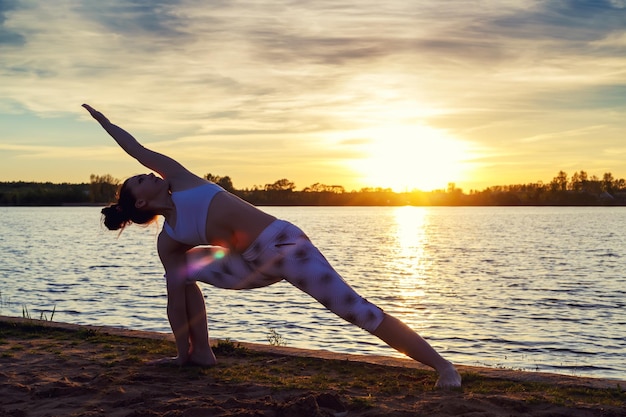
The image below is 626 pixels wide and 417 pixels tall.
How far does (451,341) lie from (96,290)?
10331 mm

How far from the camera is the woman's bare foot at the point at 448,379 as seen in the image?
5020mm

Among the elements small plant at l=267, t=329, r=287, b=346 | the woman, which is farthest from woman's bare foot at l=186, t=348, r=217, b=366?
small plant at l=267, t=329, r=287, b=346

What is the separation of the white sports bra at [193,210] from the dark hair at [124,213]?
29cm

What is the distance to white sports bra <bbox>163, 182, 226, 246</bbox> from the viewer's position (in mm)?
4973

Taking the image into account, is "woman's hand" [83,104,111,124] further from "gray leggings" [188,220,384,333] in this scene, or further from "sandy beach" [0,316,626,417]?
"sandy beach" [0,316,626,417]

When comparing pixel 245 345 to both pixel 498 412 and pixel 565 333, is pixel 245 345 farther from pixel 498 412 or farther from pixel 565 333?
pixel 565 333

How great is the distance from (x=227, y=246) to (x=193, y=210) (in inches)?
14.6

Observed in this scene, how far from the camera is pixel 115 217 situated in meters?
5.28

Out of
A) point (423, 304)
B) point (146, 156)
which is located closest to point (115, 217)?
point (146, 156)

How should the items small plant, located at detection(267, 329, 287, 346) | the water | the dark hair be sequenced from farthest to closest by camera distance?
1. the water
2. small plant, located at detection(267, 329, 287, 346)
3. the dark hair

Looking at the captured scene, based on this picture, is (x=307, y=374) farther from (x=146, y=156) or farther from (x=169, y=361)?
(x=146, y=156)

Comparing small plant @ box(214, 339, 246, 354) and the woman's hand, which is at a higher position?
the woman's hand

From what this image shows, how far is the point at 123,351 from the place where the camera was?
649cm

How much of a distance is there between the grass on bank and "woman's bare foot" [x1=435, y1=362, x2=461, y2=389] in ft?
0.29
